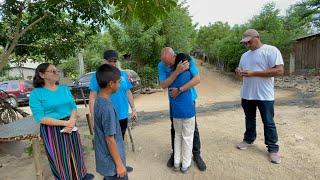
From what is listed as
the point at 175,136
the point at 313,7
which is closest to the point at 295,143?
the point at 175,136

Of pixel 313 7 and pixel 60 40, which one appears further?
pixel 313 7

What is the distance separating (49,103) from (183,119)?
167cm

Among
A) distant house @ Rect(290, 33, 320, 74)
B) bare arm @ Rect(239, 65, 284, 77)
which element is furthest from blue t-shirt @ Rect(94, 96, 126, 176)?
distant house @ Rect(290, 33, 320, 74)

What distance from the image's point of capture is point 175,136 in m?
4.65

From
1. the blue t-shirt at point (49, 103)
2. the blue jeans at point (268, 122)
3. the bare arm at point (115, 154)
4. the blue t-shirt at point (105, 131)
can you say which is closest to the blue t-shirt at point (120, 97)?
the blue t-shirt at point (49, 103)

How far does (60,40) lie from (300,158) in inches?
230

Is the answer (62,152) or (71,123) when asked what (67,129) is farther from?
(62,152)

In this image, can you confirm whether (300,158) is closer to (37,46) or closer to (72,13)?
(72,13)

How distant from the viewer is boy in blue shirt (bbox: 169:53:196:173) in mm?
4414

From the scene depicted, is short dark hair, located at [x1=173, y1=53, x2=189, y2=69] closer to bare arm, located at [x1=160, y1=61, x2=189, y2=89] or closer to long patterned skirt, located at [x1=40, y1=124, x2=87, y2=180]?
bare arm, located at [x1=160, y1=61, x2=189, y2=89]

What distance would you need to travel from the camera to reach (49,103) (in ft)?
12.8

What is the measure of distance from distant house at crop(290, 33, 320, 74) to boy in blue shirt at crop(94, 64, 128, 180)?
A: 20120mm

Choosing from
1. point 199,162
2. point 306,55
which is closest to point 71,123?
point 199,162

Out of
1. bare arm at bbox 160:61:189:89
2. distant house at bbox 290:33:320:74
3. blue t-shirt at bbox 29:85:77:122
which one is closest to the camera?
blue t-shirt at bbox 29:85:77:122
